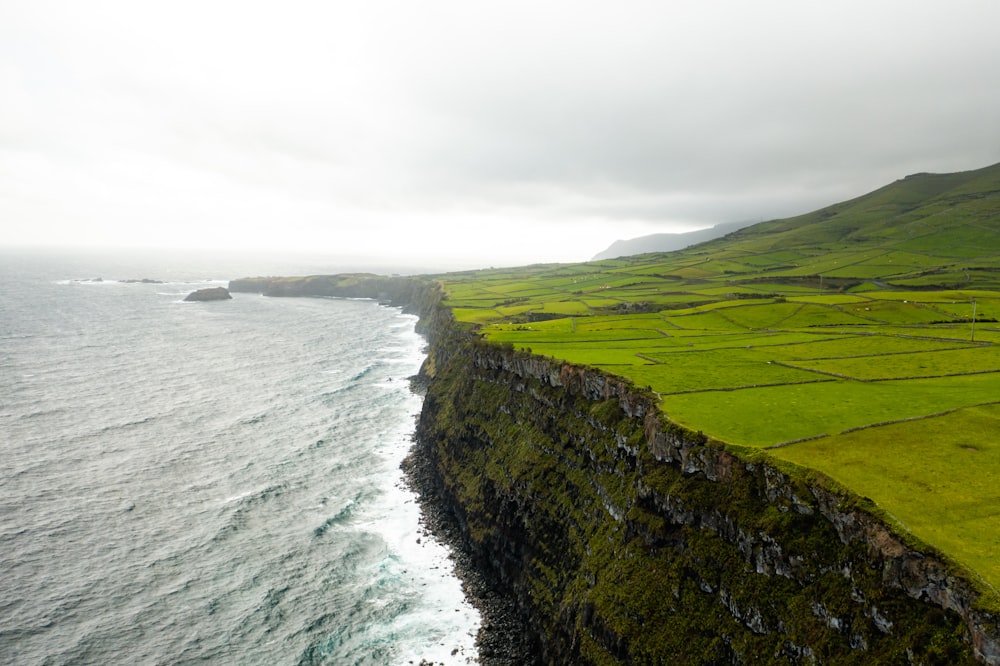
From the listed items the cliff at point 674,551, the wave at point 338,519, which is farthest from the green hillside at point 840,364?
the wave at point 338,519

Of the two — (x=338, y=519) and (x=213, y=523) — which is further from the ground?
(x=213, y=523)

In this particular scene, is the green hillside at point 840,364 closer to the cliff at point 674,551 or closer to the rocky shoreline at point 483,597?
the cliff at point 674,551

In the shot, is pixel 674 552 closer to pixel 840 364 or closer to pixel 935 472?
pixel 935 472

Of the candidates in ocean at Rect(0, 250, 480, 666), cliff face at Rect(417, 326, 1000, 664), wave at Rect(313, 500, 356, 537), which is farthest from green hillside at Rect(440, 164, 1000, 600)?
wave at Rect(313, 500, 356, 537)

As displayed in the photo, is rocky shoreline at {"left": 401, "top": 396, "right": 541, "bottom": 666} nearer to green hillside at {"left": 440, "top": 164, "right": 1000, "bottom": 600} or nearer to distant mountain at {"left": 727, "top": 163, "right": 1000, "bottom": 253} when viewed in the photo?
green hillside at {"left": 440, "top": 164, "right": 1000, "bottom": 600}

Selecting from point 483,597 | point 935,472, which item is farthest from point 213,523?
point 935,472

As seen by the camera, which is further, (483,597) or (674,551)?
(483,597)
